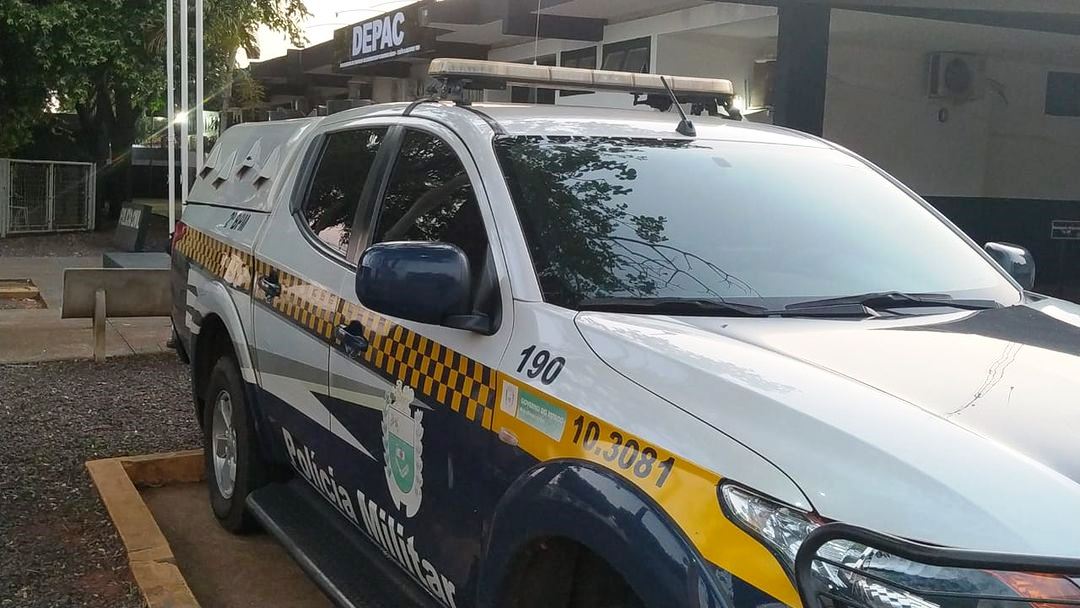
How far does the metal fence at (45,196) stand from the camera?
1983 cm

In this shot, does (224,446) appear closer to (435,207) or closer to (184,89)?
(435,207)

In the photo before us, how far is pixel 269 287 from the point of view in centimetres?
415

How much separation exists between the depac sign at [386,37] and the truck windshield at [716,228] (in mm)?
10541

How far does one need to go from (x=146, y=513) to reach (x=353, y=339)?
5.93ft

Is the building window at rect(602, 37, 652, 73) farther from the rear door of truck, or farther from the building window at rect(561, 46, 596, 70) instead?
the rear door of truck

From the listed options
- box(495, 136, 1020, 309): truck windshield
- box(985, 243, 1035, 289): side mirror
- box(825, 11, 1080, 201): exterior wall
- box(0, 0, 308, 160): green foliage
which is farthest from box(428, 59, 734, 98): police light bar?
box(0, 0, 308, 160): green foliage

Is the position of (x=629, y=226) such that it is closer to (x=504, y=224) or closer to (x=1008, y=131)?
(x=504, y=224)

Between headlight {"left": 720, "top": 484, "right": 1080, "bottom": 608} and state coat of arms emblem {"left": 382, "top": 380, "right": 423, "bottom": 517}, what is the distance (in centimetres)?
131

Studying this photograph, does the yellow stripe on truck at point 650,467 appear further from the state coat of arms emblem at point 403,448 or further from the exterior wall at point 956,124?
the exterior wall at point 956,124

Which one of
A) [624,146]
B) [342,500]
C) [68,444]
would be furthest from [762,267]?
[68,444]

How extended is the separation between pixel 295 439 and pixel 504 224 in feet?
5.09

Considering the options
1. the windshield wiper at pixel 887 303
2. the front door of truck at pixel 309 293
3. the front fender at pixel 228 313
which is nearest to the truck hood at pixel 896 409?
the windshield wiper at pixel 887 303

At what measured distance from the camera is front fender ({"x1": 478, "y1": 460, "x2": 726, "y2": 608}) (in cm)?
186

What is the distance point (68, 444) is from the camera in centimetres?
601
